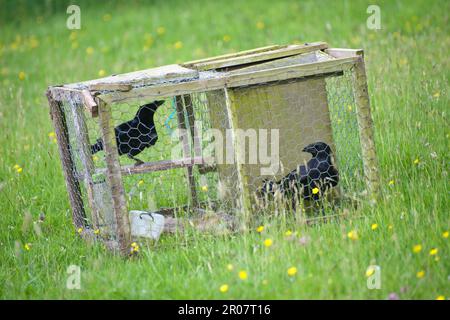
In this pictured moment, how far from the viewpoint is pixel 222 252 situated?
3.40m

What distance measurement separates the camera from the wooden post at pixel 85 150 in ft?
12.4

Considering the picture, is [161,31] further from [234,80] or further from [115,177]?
[115,177]

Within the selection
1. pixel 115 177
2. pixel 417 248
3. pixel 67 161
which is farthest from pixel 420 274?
pixel 67 161

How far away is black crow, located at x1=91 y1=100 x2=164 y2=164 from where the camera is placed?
13.3 feet

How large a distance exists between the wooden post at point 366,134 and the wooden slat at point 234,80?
0.16m

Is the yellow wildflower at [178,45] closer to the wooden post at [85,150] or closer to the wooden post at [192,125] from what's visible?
the wooden post at [192,125]

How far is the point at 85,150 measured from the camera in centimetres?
380

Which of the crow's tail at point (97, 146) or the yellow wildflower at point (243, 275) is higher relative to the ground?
the crow's tail at point (97, 146)

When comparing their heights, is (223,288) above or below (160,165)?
below

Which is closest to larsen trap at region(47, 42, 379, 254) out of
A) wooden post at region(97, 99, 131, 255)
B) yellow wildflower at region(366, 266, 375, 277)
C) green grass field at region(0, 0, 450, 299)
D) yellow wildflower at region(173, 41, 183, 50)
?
wooden post at region(97, 99, 131, 255)

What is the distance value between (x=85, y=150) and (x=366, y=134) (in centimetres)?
164

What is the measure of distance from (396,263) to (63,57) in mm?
6735

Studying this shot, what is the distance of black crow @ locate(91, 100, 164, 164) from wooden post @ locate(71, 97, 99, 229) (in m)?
0.24

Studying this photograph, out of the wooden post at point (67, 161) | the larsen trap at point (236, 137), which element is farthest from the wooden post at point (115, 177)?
the wooden post at point (67, 161)
